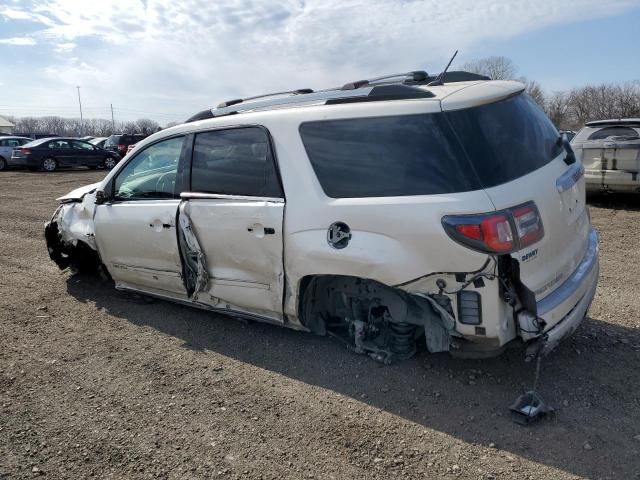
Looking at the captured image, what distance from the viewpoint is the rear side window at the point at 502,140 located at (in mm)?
2863

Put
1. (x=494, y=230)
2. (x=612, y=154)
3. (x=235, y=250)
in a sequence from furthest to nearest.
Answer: (x=612, y=154) → (x=235, y=250) → (x=494, y=230)

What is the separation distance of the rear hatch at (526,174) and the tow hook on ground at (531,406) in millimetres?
293

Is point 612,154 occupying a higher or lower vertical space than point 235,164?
lower

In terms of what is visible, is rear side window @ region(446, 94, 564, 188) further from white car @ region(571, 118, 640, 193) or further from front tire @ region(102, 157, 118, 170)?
front tire @ region(102, 157, 118, 170)

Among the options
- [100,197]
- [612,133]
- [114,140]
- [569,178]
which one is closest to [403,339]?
[569,178]

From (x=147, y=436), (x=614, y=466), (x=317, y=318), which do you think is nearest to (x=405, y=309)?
(x=317, y=318)

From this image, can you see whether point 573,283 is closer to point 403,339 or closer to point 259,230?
point 403,339

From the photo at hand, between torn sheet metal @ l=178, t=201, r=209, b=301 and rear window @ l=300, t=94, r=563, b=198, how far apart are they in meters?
1.23

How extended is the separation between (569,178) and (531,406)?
148 centimetres

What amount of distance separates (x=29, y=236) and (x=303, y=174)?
6601mm

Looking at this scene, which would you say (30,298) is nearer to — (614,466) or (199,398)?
(199,398)

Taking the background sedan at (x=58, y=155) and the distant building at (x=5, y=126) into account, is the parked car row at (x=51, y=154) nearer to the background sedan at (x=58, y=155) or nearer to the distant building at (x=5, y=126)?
the background sedan at (x=58, y=155)

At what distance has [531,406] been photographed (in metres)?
2.94

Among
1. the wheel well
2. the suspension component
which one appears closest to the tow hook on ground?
the wheel well
